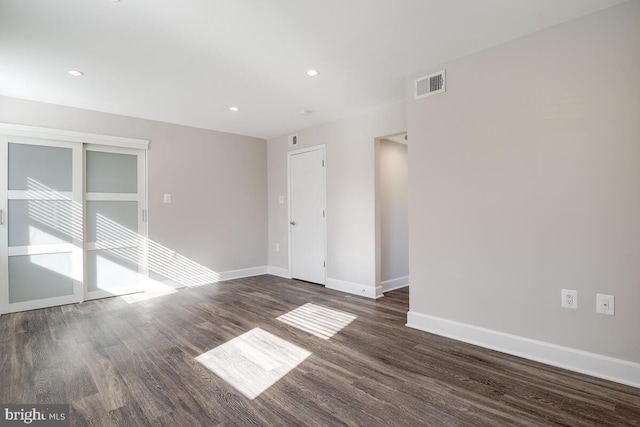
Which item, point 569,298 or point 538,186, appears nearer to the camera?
point 569,298

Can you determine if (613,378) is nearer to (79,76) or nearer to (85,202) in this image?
(79,76)

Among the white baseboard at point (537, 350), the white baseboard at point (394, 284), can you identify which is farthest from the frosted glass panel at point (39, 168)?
the white baseboard at point (537, 350)

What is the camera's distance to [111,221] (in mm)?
4180

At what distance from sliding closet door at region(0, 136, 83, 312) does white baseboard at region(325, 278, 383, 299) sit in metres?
3.23

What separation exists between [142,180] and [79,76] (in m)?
1.66

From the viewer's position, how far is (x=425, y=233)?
2973mm

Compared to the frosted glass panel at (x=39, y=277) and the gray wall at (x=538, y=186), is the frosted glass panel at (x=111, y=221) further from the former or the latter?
the gray wall at (x=538, y=186)

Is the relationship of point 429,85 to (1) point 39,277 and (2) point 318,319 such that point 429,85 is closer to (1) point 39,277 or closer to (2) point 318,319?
(2) point 318,319

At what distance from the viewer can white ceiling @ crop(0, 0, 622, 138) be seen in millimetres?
2049

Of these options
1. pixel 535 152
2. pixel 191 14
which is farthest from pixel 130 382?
pixel 535 152

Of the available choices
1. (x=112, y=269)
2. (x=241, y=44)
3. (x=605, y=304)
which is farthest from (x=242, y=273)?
(x=605, y=304)

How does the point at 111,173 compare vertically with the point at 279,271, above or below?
above

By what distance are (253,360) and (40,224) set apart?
320 cm

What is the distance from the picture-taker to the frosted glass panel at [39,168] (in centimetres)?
354
